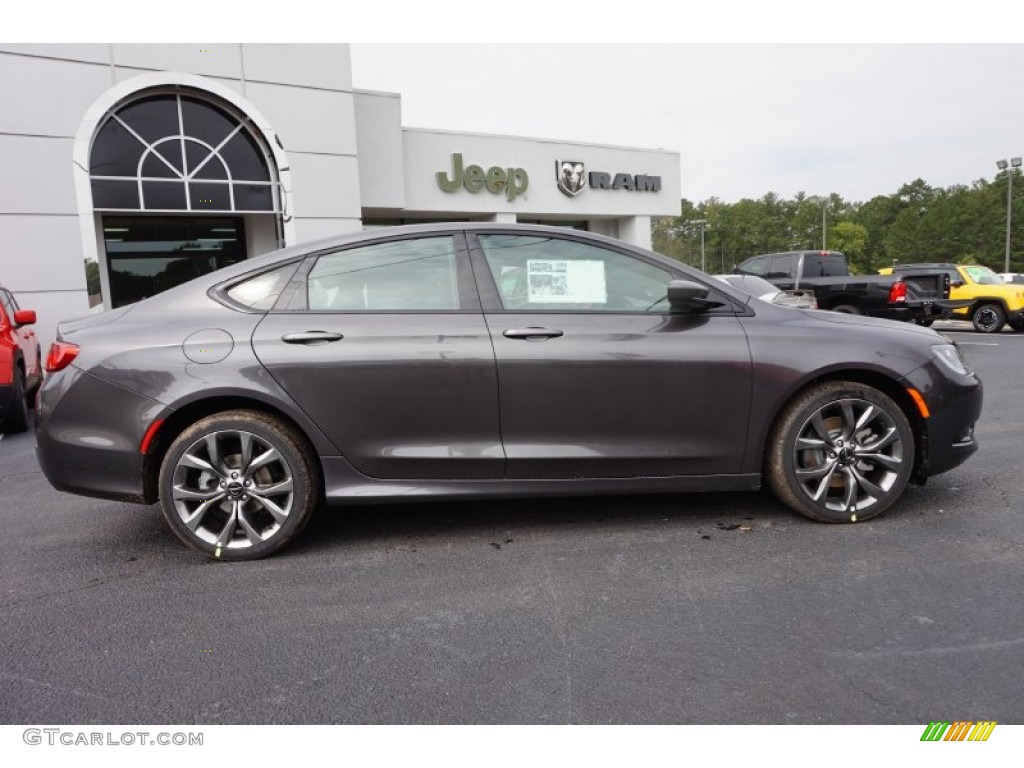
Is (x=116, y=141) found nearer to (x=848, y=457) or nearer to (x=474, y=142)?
(x=474, y=142)

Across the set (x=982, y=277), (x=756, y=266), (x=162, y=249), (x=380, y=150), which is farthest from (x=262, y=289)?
(x=982, y=277)

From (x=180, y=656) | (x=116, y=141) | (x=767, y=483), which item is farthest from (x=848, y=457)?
(x=116, y=141)

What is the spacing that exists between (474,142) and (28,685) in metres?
21.1

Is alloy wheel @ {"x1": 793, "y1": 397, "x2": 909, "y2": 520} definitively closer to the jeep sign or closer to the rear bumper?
the rear bumper

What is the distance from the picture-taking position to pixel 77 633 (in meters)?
3.00

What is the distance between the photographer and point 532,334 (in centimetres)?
375

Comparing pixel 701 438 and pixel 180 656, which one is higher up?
pixel 701 438

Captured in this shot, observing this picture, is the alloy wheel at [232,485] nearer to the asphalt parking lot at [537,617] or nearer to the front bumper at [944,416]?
the asphalt parking lot at [537,617]

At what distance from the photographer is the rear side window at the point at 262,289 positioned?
380 centimetres

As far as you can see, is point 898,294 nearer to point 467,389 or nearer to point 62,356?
point 467,389

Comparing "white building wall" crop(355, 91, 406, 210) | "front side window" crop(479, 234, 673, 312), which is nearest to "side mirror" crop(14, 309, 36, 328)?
"front side window" crop(479, 234, 673, 312)

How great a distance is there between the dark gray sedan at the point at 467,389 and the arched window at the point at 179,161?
1209 centimetres

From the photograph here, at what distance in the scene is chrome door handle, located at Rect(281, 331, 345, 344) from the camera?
370cm
